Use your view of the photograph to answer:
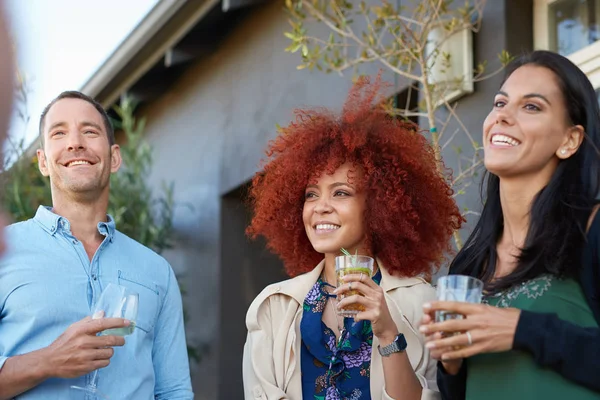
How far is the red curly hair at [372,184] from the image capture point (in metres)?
3.64

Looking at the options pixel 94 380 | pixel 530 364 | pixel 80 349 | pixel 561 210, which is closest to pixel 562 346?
pixel 530 364

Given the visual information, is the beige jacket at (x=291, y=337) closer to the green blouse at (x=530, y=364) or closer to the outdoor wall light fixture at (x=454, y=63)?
the green blouse at (x=530, y=364)

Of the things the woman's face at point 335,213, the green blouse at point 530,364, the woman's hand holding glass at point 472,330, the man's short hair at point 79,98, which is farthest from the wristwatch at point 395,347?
the man's short hair at point 79,98

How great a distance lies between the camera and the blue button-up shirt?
130 inches

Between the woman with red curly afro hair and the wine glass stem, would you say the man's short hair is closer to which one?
the woman with red curly afro hair

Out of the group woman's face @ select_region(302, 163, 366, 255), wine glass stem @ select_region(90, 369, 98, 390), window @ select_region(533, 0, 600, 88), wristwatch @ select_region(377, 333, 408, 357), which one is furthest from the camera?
window @ select_region(533, 0, 600, 88)

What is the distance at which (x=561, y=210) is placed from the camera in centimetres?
271

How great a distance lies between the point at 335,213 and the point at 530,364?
1.27 metres

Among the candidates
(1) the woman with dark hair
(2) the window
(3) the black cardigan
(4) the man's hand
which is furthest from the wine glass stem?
(2) the window

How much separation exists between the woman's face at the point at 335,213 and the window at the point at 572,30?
1.86 metres

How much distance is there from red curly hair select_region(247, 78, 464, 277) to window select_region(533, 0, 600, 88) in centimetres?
139

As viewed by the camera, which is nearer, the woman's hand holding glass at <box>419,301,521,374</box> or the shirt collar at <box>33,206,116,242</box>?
the woman's hand holding glass at <box>419,301,521,374</box>

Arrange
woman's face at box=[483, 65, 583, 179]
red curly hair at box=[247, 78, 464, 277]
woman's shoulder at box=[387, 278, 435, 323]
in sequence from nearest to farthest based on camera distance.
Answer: woman's face at box=[483, 65, 583, 179]
woman's shoulder at box=[387, 278, 435, 323]
red curly hair at box=[247, 78, 464, 277]

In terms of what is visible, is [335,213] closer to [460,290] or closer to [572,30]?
[460,290]
